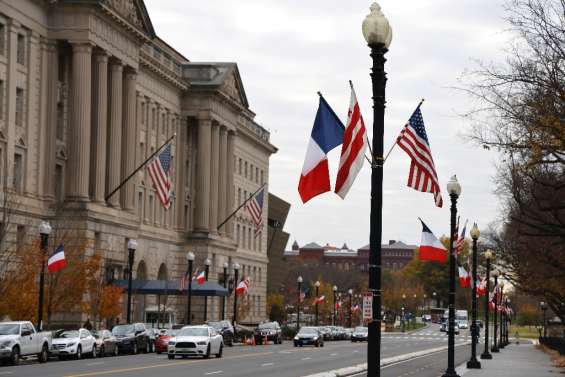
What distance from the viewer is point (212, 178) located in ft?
377

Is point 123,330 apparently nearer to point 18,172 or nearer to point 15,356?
point 15,356

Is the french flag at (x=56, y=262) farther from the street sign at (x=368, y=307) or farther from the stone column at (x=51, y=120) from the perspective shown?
the street sign at (x=368, y=307)

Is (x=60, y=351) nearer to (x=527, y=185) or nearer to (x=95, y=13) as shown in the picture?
(x=527, y=185)

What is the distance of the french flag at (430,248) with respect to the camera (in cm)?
3381

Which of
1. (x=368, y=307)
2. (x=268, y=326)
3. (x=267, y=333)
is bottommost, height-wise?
(x=267, y=333)

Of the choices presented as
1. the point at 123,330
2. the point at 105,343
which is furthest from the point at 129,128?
the point at 105,343

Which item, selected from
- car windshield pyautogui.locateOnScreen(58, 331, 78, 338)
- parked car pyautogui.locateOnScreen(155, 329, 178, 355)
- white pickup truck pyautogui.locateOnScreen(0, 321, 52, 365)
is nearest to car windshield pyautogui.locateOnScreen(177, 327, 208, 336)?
car windshield pyautogui.locateOnScreen(58, 331, 78, 338)

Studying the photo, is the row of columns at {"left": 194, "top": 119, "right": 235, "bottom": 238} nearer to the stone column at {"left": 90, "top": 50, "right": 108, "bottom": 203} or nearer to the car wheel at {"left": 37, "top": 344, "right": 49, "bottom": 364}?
the stone column at {"left": 90, "top": 50, "right": 108, "bottom": 203}

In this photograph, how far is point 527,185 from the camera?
51.3 m

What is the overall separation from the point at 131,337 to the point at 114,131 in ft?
91.3

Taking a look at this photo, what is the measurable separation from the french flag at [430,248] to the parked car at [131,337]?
2886 cm

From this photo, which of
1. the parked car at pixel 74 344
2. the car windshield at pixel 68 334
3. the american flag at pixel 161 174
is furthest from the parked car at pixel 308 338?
the car windshield at pixel 68 334

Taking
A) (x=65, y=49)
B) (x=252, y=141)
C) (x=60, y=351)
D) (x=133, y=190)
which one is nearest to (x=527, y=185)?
(x=60, y=351)

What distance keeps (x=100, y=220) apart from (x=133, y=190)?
11.6 m
